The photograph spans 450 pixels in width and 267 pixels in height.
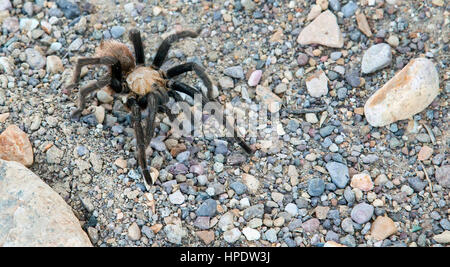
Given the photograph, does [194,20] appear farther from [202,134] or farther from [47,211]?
[47,211]

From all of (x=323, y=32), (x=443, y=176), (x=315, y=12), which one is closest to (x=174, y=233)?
(x=443, y=176)

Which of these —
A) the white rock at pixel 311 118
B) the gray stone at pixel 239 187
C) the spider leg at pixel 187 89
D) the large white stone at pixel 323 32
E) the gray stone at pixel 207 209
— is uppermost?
the large white stone at pixel 323 32

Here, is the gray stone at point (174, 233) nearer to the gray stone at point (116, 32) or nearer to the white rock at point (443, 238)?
the white rock at point (443, 238)

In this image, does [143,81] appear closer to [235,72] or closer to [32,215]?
Answer: [235,72]

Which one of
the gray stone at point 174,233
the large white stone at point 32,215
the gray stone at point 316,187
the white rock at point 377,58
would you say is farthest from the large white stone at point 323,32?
the large white stone at point 32,215

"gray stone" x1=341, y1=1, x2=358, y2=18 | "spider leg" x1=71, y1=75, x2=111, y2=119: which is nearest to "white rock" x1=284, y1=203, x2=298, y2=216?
"spider leg" x1=71, y1=75, x2=111, y2=119
